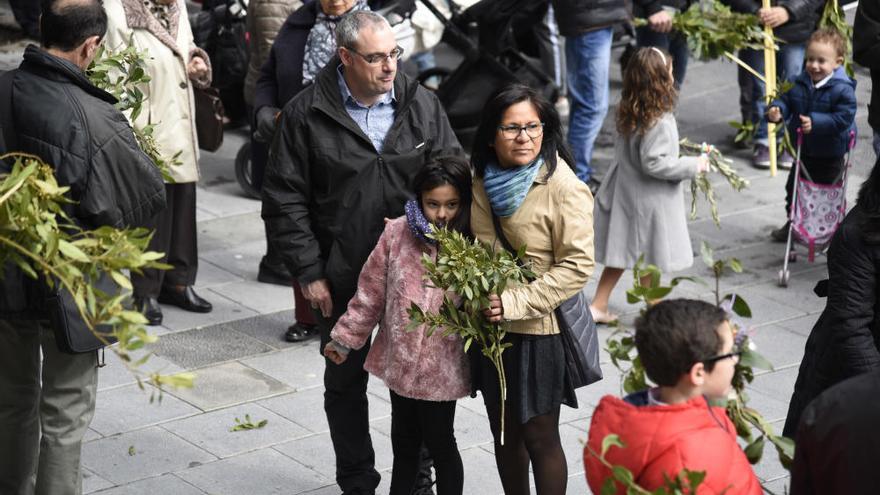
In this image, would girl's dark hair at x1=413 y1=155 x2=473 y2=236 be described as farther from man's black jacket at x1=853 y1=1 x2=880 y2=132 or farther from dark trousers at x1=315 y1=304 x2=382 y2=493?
man's black jacket at x1=853 y1=1 x2=880 y2=132

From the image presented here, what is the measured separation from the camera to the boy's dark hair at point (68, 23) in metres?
4.73

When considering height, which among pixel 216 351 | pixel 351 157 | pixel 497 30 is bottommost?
pixel 216 351

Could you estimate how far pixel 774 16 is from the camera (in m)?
9.23

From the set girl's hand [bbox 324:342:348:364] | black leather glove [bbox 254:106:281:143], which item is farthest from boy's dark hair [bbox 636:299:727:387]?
black leather glove [bbox 254:106:281:143]

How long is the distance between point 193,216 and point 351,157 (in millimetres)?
2635

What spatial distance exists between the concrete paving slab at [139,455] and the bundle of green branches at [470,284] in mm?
1558

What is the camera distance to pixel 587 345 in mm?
4875

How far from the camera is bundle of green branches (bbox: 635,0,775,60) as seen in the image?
8781 mm

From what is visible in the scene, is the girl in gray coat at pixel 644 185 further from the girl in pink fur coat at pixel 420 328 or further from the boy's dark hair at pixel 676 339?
the boy's dark hair at pixel 676 339

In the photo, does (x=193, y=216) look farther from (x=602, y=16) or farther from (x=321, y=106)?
(x=602, y=16)

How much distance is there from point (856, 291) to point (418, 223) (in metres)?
1.49

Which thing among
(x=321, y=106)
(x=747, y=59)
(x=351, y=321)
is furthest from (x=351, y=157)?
(x=747, y=59)

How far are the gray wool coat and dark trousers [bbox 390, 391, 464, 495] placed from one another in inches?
99.4

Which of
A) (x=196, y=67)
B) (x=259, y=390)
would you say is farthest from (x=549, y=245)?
(x=196, y=67)
